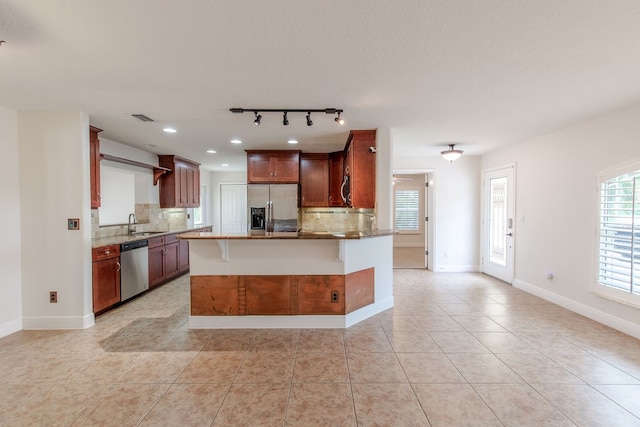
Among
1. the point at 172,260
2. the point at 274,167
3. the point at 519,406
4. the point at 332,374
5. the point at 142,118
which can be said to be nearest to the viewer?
the point at 519,406

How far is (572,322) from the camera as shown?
343 centimetres

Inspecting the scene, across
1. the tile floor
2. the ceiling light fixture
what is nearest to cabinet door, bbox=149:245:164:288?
the tile floor

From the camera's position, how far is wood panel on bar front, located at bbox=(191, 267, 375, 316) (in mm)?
3312

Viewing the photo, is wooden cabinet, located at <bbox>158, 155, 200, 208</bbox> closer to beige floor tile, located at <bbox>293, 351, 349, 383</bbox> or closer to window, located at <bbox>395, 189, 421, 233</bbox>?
beige floor tile, located at <bbox>293, 351, 349, 383</bbox>

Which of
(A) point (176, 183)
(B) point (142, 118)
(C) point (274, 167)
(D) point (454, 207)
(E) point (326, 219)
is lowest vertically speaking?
(E) point (326, 219)

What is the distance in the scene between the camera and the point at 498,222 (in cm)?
550

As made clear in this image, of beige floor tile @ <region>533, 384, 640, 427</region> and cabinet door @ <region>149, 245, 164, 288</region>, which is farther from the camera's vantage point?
cabinet door @ <region>149, 245, 164, 288</region>

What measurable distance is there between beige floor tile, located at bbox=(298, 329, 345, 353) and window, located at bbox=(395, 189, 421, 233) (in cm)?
688

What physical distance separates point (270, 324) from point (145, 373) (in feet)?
4.12

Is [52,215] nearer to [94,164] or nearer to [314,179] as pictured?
[94,164]

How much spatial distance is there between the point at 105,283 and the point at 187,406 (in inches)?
100

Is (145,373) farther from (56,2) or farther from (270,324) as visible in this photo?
(56,2)

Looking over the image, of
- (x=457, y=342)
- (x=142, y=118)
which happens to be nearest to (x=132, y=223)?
(x=142, y=118)

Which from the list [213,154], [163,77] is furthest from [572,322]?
[213,154]
